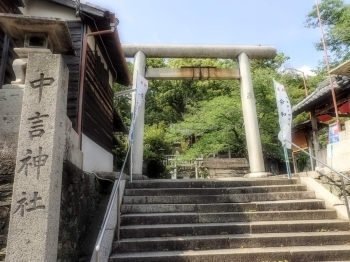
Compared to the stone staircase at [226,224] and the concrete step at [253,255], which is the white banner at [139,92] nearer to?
the stone staircase at [226,224]

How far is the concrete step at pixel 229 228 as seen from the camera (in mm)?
4637

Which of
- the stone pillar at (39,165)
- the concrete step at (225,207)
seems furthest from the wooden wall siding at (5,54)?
the concrete step at (225,207)

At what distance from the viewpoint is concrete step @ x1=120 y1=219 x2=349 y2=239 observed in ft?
15.2

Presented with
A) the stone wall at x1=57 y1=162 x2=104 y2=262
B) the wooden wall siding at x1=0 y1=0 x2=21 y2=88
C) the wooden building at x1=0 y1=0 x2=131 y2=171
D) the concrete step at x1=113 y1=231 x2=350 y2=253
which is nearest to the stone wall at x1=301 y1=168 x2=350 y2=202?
the concrete step at x1=113 y1=231 x2=350 y2=253

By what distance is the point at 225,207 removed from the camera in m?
5.40

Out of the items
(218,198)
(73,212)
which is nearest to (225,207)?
(218,198)

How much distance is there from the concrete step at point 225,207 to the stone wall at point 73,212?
799 mm

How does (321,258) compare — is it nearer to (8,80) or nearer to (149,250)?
(149,250)

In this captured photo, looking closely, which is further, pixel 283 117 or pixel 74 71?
pixel 283 117

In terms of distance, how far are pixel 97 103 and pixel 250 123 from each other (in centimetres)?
494

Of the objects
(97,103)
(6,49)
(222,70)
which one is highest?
(222,70)

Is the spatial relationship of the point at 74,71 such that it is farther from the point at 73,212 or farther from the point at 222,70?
the point at 222,70

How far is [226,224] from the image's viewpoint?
4836mm

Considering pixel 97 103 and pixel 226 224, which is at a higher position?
pixel 97 103
